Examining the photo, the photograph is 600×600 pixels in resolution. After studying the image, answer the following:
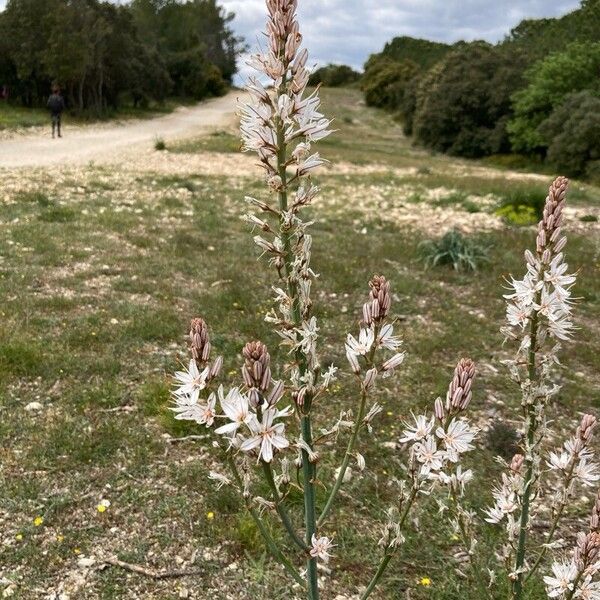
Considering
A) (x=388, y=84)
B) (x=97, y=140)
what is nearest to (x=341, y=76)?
(x=388, y=84)

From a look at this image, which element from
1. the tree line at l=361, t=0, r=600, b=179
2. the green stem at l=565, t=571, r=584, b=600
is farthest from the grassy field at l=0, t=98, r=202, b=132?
the green stem at l=565, t=571, r=584, b=600

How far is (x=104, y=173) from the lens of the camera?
21766 mm

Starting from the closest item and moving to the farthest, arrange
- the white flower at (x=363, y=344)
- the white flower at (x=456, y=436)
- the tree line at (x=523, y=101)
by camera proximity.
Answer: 1. the white flower at (x=363, y=344)
2. the white flower at (x=456, y=436)
3. the tree line at (x=523, y=101)

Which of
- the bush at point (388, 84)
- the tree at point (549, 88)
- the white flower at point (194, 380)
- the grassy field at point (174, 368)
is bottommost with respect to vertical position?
the grassy field at point (174, 368)

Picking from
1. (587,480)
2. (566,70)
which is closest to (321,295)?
(587,480)

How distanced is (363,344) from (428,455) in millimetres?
532

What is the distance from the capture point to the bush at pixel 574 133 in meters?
39.2

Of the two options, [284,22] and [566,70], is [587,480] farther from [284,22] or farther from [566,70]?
[566,70]

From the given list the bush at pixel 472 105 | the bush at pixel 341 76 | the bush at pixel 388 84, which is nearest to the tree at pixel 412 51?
the bush at pixel 341 76

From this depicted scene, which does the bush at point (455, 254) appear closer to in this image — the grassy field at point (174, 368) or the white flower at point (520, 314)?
the grassy field at point (174, 368)

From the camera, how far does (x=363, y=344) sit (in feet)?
7.48

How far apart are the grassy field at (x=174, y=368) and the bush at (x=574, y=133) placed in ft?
82.6

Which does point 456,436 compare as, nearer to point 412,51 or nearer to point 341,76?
point 412,51

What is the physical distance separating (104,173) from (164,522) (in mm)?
18581
